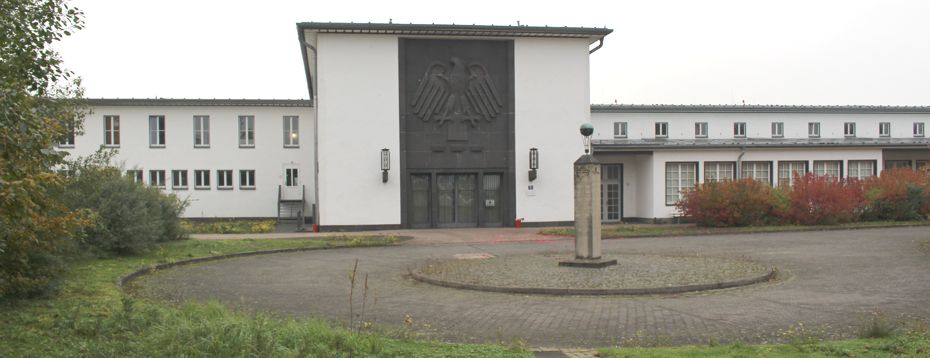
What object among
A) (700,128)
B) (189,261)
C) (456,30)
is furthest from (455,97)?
(700,128)

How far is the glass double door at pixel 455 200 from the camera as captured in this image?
106 feet

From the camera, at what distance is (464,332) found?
29.8 feet

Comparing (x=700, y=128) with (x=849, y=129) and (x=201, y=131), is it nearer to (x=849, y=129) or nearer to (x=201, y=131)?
(x=849, y=129)

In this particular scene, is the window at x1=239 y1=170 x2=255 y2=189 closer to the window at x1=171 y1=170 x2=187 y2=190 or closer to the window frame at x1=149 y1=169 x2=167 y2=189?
the window at x1=171 y1=170 x2=187 y2=190

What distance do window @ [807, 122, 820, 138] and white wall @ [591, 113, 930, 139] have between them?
195 millimetres

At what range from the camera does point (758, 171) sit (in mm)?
37438

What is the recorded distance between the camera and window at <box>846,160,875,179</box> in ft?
126

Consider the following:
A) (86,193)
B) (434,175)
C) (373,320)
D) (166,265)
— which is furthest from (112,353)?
(434,175)

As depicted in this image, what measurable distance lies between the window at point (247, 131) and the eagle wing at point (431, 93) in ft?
41.1

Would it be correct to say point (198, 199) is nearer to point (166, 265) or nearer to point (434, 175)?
point (434, 175)

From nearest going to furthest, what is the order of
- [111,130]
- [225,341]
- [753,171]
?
1. [225,341]
2. [753,171]
3. [111,130]

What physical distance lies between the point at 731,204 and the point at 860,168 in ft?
43.9

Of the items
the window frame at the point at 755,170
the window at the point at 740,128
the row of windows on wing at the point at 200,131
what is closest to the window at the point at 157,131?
the row of windows on wing at the point at 200,131

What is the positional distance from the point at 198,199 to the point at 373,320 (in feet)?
107
